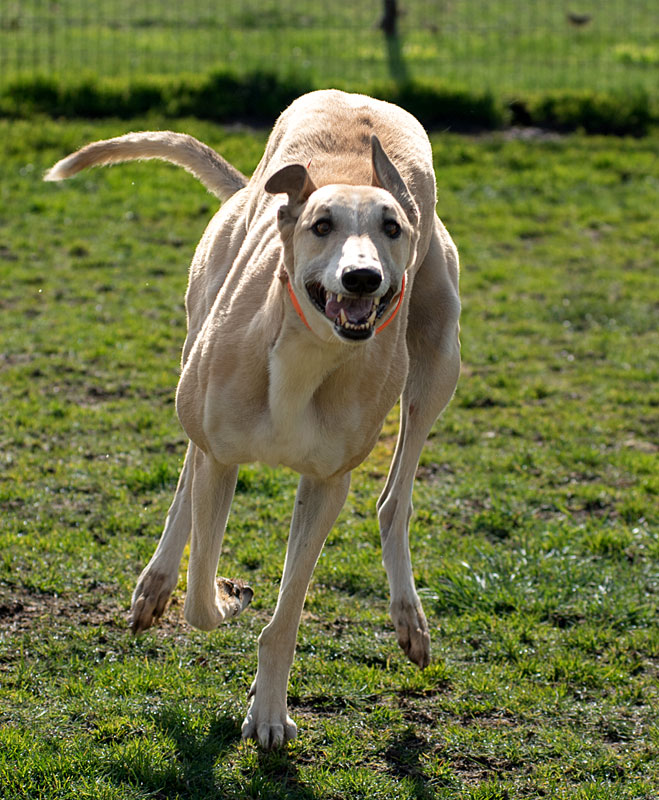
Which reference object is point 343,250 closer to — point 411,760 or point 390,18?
point 411,760

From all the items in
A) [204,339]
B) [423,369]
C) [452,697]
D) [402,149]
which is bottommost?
[452,697]

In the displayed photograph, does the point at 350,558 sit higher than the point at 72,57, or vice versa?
the point at 72,57

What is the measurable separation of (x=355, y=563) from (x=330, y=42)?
10.2m

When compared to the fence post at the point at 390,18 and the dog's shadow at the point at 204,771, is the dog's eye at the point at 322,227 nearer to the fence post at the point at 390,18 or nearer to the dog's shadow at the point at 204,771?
the dog's shadow at the point at 204,771

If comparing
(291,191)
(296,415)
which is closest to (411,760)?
(296,415)

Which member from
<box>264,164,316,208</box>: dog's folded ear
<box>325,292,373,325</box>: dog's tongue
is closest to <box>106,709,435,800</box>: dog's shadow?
<box>325,292,373,325</box>: dog's tongue

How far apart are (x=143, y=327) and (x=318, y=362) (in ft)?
14.9

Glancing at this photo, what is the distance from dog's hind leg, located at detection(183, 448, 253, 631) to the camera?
12.8 feet

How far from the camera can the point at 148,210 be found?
9922mm

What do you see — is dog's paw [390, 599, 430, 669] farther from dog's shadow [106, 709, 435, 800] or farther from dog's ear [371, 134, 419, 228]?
dog's ear [371, 134, 419, 228]

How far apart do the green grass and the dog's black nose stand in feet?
5.78

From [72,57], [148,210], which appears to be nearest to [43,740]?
[148,210]

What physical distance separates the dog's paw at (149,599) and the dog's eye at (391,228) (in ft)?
6.46

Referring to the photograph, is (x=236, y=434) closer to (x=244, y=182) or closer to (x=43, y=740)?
(x=43, y=740)
